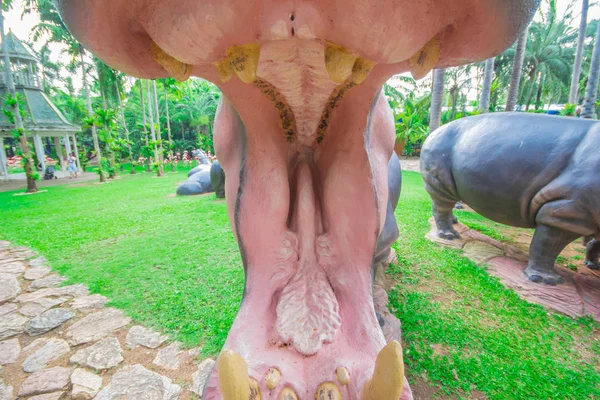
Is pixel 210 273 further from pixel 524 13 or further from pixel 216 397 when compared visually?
pixel 524 13

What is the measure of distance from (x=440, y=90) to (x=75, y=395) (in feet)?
30.1

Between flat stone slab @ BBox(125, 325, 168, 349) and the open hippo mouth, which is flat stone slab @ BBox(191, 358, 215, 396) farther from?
the open hippo mouth

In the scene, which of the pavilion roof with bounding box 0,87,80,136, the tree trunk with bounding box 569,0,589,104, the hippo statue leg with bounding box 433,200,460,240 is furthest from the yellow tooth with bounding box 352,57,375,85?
the pavilion roof with bounding box 0,87,80,136

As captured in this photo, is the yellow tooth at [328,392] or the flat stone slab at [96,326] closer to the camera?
the yellow tooth at [328,392]

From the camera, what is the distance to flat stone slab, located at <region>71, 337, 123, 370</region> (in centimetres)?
190

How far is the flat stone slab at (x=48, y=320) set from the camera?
2.31 meters

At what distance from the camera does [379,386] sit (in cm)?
70

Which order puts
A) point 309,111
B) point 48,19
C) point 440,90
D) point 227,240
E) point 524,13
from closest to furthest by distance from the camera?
1. point 524,13
2. point 309,111
3. point 227,240
4. point 440,90
5. point 48,19

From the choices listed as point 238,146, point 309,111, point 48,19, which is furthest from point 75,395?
point 48,19

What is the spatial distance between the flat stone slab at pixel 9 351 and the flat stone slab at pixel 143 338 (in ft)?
2.30

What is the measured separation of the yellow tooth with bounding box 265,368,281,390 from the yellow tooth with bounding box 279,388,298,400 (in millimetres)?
26

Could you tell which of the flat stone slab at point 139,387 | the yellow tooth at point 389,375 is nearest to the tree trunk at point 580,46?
the yellow tooth at point 389,375

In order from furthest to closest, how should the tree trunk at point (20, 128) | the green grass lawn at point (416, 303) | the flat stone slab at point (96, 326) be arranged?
the tree trunk at point (20, 128) < the flat stone slab at point (96, 326) < the green grass lawn at point (416, 303)

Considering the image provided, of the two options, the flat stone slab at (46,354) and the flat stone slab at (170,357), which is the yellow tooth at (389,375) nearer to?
the flat stone slab at (170,357)
